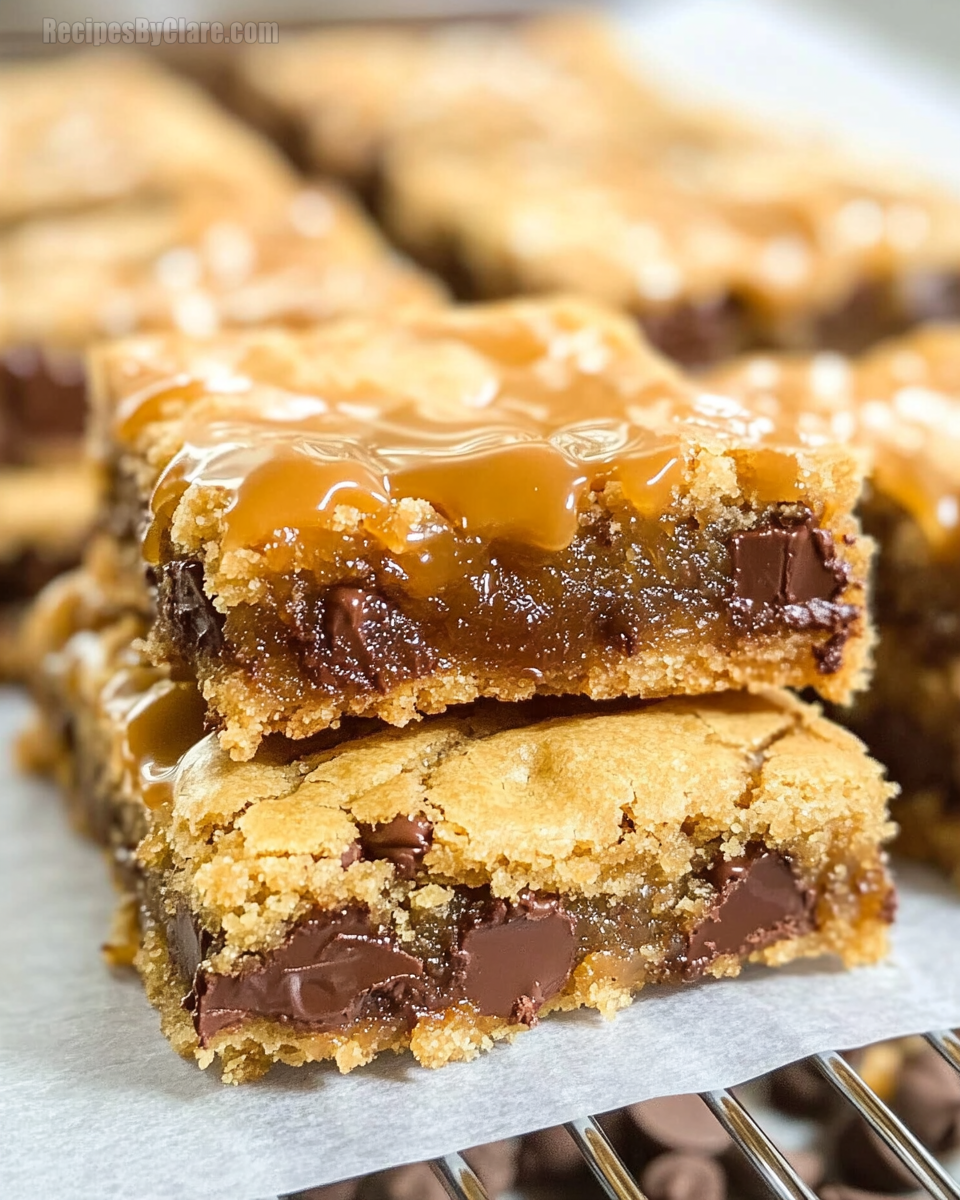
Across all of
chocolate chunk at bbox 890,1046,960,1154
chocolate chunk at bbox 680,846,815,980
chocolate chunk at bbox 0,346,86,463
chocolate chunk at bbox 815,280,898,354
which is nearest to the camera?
chocolate chunk at bbox 890,1046,960,1154

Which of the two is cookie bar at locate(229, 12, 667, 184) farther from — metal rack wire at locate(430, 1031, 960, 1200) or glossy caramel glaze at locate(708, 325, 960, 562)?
metal rack wire at locate(430, 1031, 960, 1200)

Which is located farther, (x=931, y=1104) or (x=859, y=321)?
(x=859, y=321)

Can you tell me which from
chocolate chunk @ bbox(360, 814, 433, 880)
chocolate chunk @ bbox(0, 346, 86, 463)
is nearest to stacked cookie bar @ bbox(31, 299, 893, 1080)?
chocolate chunk @ bbox(360, 814, 433, 880)

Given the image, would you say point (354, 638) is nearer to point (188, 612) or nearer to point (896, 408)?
point (188, 612)

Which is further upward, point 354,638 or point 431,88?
point 354,638

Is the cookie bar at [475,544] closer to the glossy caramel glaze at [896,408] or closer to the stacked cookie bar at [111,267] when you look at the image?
the glossy caramel glaze at [896,408]

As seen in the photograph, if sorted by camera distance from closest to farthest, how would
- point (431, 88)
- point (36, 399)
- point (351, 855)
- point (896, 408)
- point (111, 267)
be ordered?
1. point (351, 855)
2. point (896, 408)
3. point (36, 399)
4. point (111, 267)
5. point (431, 88)

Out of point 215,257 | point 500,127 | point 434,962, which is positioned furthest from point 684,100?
point 434,962

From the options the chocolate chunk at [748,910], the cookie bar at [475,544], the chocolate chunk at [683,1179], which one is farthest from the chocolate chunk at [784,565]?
the chocolate chunk at [683,1179]

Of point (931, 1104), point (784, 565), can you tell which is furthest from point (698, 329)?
point (931, 1104)
